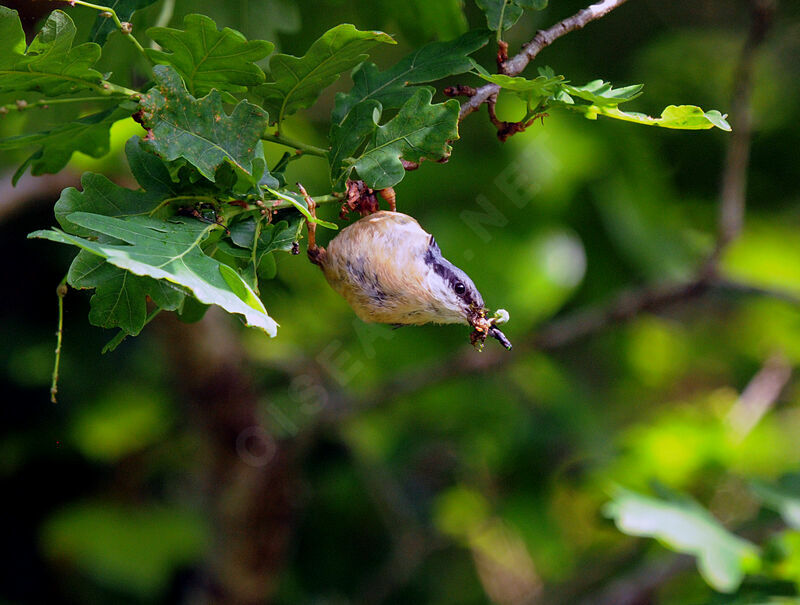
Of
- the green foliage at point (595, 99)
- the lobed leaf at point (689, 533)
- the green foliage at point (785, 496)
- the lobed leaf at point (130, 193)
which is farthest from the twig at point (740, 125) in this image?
the lobed leaf at point (130, 193)

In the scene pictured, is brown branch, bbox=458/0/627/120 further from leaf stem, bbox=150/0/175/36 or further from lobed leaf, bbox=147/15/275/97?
leaf stem, bbox=150/0/175/36

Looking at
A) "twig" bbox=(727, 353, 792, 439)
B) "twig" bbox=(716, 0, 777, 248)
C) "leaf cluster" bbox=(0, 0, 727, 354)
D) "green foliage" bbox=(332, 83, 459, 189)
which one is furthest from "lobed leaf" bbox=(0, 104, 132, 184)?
"twig" bbox=(727, 353, 792, 439)

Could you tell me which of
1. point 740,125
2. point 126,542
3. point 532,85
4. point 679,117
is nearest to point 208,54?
point 532,85

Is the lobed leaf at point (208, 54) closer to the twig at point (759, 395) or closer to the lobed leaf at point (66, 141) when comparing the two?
the lobed leaf at point (66, 141)

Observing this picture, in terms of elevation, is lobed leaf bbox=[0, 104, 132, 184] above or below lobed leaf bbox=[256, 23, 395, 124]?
below

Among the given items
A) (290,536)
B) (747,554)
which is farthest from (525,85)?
(290,536)

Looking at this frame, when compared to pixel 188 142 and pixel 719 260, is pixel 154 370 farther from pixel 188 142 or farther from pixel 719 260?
pixel 188 142
